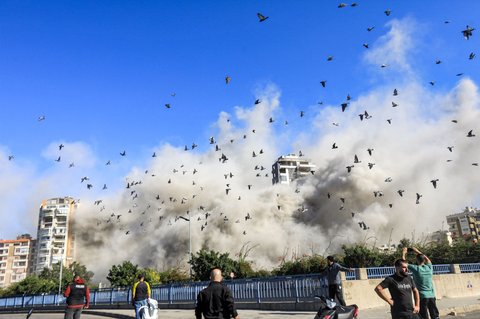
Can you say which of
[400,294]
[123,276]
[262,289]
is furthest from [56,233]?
[400,294]

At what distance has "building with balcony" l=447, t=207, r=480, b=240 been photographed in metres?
117

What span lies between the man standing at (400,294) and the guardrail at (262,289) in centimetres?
901

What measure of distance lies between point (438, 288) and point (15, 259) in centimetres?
14686

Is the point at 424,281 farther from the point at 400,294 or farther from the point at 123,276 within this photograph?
the point at 123,276

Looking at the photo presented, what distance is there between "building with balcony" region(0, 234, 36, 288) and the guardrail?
125895 millimetres

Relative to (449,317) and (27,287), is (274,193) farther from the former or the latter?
(449,317)

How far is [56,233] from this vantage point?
126562mm

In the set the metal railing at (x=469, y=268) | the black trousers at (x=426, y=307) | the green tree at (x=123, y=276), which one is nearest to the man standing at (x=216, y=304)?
the black trousers at (x=426, y=307)

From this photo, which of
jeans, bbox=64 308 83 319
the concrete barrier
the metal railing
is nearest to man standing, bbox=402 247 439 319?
the concrete barrier

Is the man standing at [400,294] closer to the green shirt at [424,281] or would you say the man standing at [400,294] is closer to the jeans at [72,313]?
the green shirt at [424,281]

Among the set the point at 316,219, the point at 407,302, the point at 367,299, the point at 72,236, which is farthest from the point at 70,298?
the point at 72,236

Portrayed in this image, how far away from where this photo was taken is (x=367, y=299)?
48.1 ft

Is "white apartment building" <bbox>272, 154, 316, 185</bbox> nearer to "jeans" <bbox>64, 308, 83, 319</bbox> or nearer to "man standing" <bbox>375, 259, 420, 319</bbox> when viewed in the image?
"jeans" <bbox>64, 308, 83, 319</bbox>

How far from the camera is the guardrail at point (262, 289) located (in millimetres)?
15056
